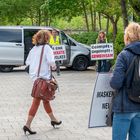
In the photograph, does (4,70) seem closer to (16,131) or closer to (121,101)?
(16,131)

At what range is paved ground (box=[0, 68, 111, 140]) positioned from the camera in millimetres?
8344

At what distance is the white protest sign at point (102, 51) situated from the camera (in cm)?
1762

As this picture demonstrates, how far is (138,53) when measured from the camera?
5.48m

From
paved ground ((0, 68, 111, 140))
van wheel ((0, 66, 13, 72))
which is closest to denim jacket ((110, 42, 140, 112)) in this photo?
paved ground ((0, 68, 111, 140))

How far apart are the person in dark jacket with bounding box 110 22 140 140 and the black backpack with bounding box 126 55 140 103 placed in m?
0.03

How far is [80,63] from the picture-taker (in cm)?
2344

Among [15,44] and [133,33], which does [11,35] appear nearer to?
[15,44]

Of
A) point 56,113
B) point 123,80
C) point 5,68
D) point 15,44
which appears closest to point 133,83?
point 123,80

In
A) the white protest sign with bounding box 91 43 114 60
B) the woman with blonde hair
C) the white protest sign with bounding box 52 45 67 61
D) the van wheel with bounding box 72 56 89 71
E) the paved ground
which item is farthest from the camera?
the van wheel with bounding box 72 56 89 71

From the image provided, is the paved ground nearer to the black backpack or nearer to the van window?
the black backpack

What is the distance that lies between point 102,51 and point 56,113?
7634mm

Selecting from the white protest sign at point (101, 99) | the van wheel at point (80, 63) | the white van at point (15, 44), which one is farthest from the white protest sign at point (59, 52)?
the white protest sign at point (101, 99)

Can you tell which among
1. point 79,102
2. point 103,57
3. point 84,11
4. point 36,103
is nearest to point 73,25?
point 84,11

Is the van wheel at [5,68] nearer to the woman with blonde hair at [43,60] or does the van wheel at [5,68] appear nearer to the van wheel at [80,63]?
the van wheel at [80,63]
